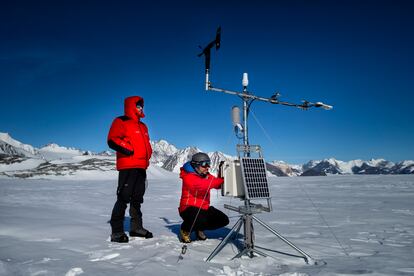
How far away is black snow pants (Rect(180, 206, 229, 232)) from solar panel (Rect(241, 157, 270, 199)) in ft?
5.12

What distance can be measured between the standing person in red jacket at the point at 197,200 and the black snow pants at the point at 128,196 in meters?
0.86

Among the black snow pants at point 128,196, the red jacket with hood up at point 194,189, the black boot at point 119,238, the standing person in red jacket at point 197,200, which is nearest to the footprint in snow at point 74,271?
the black boot at point 119,238

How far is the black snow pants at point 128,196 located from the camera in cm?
557

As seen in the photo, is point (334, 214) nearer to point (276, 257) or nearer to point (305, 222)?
point (305, 222)

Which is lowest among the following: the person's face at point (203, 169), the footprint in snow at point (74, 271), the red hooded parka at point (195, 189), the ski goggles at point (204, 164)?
the footprint in snow at point (74, 271)

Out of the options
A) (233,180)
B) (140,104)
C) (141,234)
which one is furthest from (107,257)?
(140,104)

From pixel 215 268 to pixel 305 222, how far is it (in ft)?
16.0

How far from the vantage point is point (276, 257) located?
4.73 metres

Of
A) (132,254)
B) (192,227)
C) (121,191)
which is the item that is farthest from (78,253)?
(192,227)

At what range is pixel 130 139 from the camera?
5656 mm

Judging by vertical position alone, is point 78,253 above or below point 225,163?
below

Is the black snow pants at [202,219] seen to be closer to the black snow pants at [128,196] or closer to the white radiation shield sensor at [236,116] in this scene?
the black snow pants at [128,196]

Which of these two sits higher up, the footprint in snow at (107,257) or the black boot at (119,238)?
the black boot at (119,238)

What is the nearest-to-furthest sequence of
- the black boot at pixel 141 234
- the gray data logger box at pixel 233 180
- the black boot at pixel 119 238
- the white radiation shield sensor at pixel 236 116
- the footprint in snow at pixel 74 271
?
the footprint in snow at pixel 74 271, the gray data logger box at pixel 233 180, the white radiation shield sensor at pixel 236 116, the black boot at pixel 119 238, the black boot at pixel 141 234
